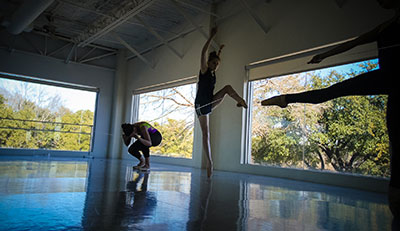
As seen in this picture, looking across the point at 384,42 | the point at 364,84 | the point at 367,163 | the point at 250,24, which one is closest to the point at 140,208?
the point at 364,84

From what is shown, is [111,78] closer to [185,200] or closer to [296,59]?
[296,59]

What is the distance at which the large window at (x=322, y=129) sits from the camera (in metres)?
4.21

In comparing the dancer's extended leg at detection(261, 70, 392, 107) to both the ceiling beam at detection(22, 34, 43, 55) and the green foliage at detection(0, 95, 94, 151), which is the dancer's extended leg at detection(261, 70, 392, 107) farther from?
the ceiling beam at detection(22, 34, 43, 55)

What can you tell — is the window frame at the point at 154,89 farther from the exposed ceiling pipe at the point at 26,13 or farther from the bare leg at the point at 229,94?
the bare leg at the point at 229,94

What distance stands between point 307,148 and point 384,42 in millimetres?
3392

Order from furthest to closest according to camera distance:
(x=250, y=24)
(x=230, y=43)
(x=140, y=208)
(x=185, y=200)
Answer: (x=230, y=43) < (x=250, y=24) < (x=185, y=200) < (x=140, y=208)

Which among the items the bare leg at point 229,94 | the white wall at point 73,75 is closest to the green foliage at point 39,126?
the white wall at point 73,75

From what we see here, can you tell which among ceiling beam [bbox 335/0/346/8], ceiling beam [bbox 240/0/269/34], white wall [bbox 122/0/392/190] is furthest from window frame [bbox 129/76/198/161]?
ceiling beam [bbox 335/0/346/8]

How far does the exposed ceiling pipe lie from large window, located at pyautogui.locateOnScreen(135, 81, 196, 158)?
367cm

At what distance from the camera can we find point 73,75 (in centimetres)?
997

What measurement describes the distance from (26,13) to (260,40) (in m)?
4.95

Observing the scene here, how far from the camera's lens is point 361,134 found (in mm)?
4367

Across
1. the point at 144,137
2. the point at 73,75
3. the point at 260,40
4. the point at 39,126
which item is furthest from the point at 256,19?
the point at 39,126

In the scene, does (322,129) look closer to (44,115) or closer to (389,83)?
(389,83)
